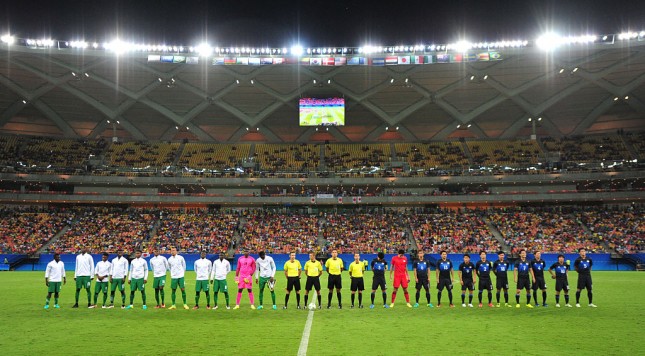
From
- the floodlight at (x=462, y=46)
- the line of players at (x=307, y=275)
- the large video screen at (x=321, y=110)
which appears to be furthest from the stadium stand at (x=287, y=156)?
the line of players at (x=307, y=275)

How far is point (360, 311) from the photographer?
17094 mm

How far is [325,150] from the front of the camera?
67.1 meters

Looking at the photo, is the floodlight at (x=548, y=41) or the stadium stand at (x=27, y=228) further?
the floodlight at (x=548, y=41)

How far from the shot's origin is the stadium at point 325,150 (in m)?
51.1

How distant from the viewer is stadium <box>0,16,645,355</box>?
51.1 meters

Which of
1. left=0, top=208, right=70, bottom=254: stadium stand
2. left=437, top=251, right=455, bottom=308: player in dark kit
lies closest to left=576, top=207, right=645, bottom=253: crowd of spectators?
left=437, top=251, right=455, bottom=308: player in dark kit

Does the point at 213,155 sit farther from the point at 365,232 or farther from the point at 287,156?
the point at 365,232

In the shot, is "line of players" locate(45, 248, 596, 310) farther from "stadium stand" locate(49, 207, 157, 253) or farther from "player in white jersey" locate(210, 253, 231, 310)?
"stadium stand" locate(49, 207, 157, 253)

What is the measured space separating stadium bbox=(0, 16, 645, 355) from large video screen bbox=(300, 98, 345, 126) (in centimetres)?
23

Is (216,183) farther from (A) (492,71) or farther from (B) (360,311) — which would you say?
(B) (360,311)

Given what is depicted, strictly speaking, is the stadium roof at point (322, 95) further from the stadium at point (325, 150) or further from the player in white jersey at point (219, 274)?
the player in white jersey at point (219, 274)

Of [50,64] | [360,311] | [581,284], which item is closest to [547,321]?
[581,284]

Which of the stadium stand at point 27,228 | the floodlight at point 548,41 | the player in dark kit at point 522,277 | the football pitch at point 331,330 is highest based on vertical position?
the floodlight at point 548,41

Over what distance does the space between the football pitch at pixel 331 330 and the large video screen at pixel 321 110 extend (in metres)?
44.5
